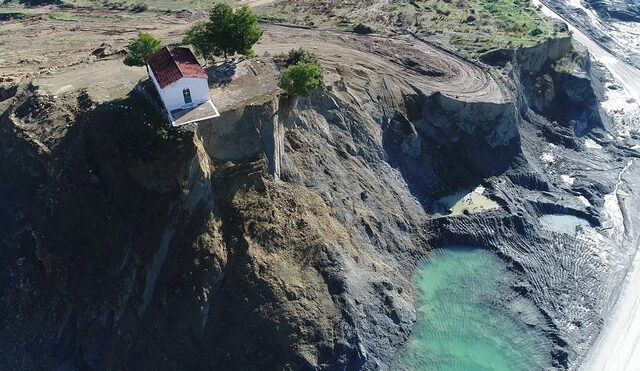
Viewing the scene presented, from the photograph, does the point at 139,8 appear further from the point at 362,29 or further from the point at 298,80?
the point at 298,80

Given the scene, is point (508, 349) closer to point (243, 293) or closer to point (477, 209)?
point (477, 209)

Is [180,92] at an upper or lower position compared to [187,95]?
upper

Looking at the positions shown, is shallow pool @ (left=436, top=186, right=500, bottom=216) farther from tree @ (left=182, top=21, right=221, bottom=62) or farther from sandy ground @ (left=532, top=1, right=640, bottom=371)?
tree @ (left=182, top=21, right=221, bottom=62)

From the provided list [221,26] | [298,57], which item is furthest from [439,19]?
[221,26]

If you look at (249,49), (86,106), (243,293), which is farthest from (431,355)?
(86,106)

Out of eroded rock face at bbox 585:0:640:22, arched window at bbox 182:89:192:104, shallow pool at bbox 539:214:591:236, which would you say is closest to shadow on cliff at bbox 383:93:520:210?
shallow pool at bbox 539:214:591:236
